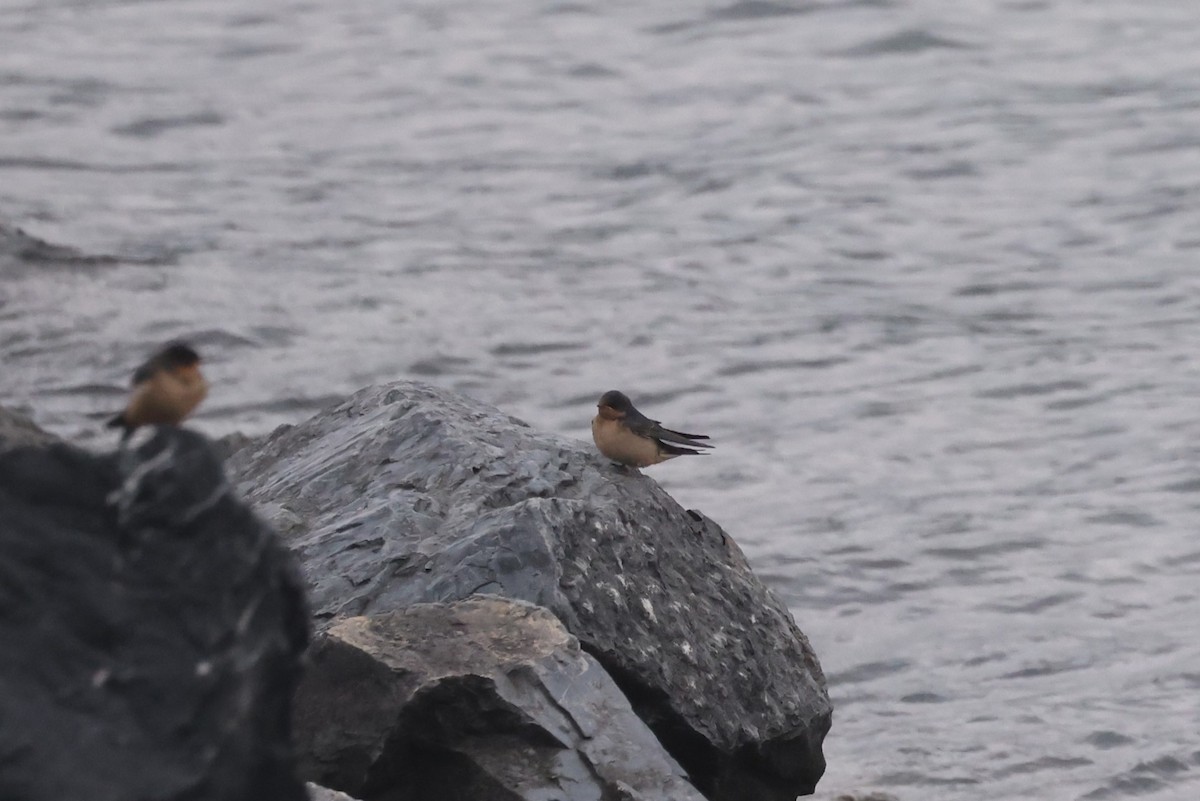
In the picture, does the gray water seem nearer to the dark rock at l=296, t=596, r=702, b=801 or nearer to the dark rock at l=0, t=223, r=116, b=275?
the dark rock at l=0, t=223, r=116, b=275

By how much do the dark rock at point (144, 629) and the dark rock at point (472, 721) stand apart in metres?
1.96

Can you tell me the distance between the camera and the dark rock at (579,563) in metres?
6.22

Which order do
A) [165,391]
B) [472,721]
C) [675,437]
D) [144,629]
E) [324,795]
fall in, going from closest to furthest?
[144,629] → [165,391] → [324,795] → [472,721] → [675,437]

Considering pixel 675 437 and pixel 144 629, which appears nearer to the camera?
pixel 144 629

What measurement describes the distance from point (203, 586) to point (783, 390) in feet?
30.3

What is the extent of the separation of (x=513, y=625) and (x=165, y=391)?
1.96m

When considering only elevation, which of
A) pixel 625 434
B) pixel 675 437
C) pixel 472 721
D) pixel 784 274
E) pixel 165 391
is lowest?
pixel 784 274

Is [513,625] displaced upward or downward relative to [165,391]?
downward

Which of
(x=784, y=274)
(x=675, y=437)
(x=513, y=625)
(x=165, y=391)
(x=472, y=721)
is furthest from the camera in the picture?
(x=784, y=274)

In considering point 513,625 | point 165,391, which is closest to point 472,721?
point 513,625

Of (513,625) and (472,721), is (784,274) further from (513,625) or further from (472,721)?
(472,721)

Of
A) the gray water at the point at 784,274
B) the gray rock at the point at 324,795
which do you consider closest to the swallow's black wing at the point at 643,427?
the gray water at the point at 784,274

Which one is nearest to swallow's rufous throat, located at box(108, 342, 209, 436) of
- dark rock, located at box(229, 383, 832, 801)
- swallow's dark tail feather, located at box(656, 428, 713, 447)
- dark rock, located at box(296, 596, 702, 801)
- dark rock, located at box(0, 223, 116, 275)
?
dark rock, located at box(296, 596, 702, 801)

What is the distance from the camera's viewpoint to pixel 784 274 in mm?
14633
